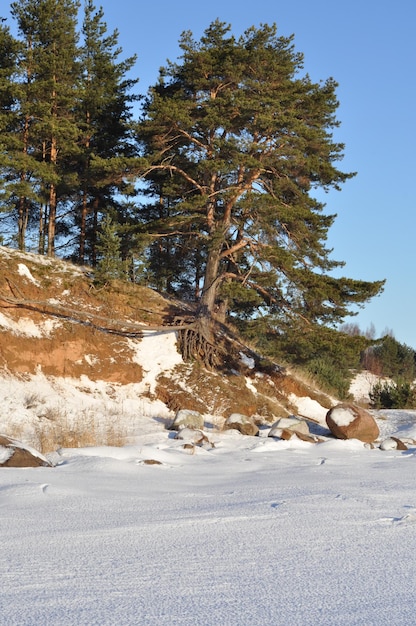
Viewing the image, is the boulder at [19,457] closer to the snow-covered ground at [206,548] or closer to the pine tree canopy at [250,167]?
the snow-covered ground at [206,548]

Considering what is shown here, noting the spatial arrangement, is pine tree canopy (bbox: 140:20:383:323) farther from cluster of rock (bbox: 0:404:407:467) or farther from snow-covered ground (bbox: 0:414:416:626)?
snow-covered ground (bbox: 0:414:416:626)

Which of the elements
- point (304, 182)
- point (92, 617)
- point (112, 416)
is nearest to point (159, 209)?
point (304, 182)

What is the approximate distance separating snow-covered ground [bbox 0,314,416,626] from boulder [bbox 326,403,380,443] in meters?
6.27

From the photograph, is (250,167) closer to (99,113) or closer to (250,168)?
(250,168)

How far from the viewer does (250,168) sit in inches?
777

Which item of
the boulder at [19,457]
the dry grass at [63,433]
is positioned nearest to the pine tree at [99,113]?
the dry grass at [63,433]

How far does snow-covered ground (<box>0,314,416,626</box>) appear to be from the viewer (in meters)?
2.84

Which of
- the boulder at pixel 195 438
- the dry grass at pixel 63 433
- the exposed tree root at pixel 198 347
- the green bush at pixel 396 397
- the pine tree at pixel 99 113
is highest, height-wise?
the pine tree at pixel 99 113

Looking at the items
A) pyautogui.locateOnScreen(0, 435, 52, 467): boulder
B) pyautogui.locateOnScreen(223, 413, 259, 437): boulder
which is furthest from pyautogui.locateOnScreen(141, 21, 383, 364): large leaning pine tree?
pyautogui.locateOnScreen(0, 435, 52, 467): boulder

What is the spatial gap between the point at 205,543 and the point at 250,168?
54.9 ft

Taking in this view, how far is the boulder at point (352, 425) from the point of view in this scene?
50.6 ft

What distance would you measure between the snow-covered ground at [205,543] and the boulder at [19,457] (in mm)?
369

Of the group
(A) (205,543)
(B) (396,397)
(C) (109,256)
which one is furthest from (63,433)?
(B) (396,397)

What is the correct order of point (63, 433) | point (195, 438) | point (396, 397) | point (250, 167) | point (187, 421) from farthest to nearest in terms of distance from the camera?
point (396, 397) < point (250, 167) < point (187, 421) < point (195, 438) < point (63, 433)
